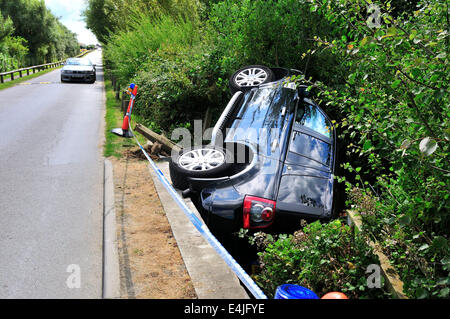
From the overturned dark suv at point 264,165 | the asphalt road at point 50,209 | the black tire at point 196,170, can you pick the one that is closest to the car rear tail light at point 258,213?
the overturned dark suv at point 264,165

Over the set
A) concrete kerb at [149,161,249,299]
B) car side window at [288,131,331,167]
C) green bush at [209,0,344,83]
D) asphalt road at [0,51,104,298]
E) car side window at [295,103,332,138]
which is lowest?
concrete kerb at [149,161,249,299]

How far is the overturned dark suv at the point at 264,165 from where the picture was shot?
421 centimetres

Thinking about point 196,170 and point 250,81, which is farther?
point 250,81

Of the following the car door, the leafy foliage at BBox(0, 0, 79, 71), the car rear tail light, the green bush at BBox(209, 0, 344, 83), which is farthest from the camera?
the leafy foliage at BBox(0, 0, 79, 71)

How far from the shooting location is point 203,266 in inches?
175

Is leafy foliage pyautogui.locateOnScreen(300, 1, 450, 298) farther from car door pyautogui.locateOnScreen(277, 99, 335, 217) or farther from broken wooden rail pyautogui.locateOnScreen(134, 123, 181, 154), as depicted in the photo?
broken wooden rail pyautogui.locateOnScreen(134, 123, 181, 154)

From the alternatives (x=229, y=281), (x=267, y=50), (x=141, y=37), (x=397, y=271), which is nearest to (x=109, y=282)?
(x=229, y=281)

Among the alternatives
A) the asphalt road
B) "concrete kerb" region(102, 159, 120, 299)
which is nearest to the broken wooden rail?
the asphalt road

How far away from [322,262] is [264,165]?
1736mm

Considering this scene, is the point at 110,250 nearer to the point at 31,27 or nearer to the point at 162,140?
the point at 162,140

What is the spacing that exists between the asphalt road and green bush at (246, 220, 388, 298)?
1736 millimetres

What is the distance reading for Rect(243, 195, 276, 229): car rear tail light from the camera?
4125 millimetres

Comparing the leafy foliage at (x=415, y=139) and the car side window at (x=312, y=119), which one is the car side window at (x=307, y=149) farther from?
the leafy foliage at (x=415, y=139)

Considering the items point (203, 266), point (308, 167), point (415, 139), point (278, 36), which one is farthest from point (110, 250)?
point (278, 36)
